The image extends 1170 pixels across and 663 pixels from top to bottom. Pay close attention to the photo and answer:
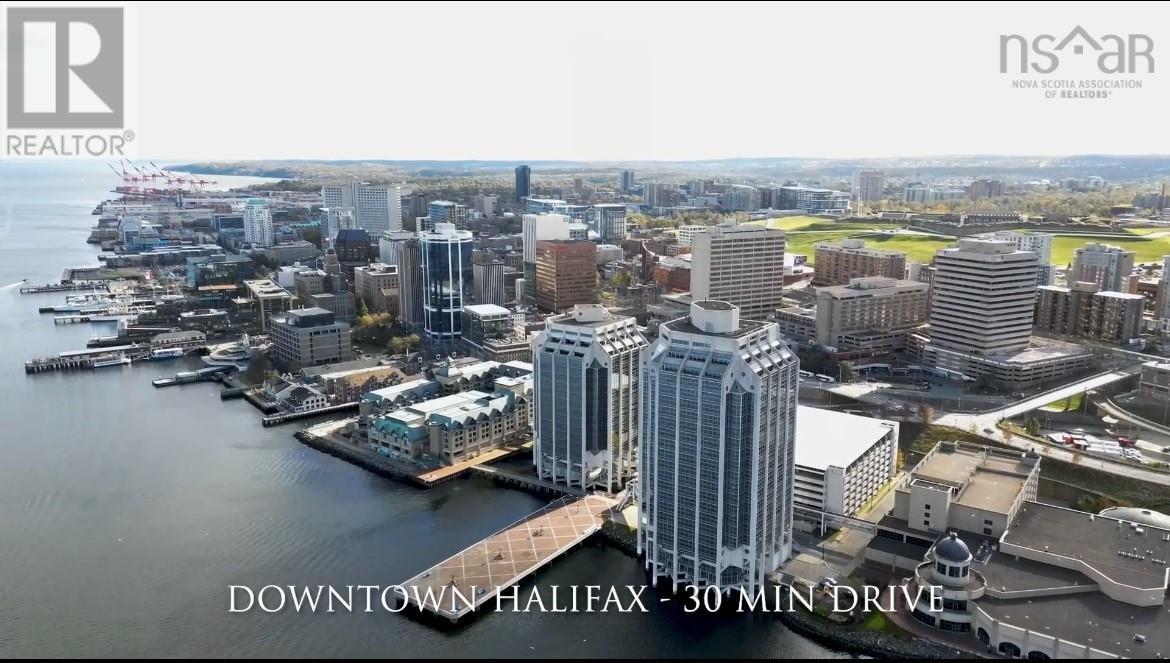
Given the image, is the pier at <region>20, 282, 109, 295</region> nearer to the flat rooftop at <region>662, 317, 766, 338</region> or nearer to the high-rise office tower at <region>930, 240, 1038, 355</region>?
the flat rooftop at <region>662, 317, 766, 338</region>

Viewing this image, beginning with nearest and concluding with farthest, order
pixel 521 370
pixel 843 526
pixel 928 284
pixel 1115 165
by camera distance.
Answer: pixel 843 526, pixel 521 370, pixel 928 284, pixel 1115 165

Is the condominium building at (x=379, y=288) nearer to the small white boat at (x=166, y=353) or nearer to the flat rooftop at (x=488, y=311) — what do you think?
the flat rooftop at (x=488, y=311)

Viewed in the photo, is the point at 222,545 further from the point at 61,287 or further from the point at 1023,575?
the point at 61,287

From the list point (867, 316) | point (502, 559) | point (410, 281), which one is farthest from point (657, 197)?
point (502, 559)

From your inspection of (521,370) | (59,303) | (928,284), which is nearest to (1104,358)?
(928,284)

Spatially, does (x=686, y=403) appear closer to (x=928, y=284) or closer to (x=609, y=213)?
(x=928, y=284)

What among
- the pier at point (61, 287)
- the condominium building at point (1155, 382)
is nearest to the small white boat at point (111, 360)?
the pier at point (61, 287)

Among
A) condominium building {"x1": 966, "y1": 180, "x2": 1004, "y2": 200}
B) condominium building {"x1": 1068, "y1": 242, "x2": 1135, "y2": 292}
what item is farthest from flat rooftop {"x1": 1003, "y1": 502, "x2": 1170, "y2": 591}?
condominium building {"x1": 966, "y1": 180, "x2": 1004, "y2": 200}
